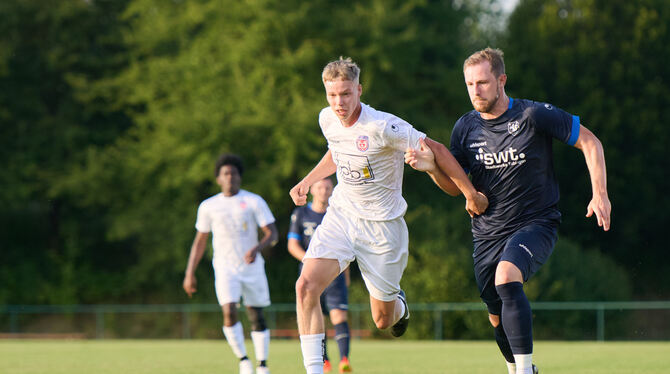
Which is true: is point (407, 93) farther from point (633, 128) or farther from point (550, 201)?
point (550, 201)

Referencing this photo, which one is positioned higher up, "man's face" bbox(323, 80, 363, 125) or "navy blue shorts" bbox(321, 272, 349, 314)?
"man's face" bbox(323, 80, 363, 125)

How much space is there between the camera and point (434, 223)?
2958cm

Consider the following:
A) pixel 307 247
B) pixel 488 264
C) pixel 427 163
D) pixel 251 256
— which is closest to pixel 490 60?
pixel 427 163

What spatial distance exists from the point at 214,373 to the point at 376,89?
841 inches

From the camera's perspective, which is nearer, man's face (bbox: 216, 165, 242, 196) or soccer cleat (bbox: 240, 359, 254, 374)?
soccer cleat (bbox: 240, 359, 254, 374)

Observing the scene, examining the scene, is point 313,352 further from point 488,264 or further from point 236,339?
point 236,339

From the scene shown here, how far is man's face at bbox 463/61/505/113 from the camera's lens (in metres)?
6.86

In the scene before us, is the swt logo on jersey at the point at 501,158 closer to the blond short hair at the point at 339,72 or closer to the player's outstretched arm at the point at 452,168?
the player's outstretched arm at the point at 452,168

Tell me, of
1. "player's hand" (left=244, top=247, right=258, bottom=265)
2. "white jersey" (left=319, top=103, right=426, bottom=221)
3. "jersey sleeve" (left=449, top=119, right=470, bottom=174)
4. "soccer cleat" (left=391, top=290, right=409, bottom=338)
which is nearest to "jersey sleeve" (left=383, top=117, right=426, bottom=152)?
"white jersey" (left=319, top=103, right=426, bottom=221)

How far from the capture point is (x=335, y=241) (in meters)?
7.14

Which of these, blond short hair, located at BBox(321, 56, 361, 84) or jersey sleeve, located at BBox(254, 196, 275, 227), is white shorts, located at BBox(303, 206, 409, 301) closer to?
blond short hair, located at BBox(321, 56, 361, 84)

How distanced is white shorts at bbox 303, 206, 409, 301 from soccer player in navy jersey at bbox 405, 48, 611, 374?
Answer: 60 cm

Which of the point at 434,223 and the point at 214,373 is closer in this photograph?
the point at 214,373

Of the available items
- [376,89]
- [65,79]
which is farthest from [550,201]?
[65,79]
